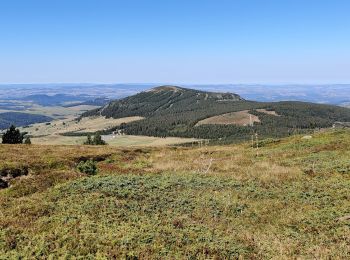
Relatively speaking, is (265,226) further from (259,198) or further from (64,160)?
(64,160)

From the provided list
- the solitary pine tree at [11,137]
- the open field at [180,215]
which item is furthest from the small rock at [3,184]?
the solitary pine tree at [11,137]

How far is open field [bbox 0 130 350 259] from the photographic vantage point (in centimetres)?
1324

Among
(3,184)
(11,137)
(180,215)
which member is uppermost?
(180,215)

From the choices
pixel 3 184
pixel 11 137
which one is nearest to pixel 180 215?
pixel 3 184

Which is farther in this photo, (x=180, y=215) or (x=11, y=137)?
(x=11, y=137)

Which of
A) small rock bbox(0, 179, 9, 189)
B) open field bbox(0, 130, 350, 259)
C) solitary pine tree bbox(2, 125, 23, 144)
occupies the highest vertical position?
open field bbox(0, 130, 350, 259)

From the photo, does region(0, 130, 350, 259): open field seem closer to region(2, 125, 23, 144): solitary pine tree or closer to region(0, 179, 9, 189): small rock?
region(0, 179, 9, 189): small rock

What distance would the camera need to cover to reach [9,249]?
1255 centimetres

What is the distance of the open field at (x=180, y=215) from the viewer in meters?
13.2

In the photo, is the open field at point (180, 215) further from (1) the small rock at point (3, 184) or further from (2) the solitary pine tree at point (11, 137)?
(2) the solitary pine tree at point (11, 137)

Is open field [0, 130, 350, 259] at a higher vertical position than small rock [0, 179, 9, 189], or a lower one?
higher

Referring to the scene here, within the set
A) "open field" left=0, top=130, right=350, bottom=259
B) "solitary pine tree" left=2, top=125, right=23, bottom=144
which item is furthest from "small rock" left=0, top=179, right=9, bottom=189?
"solitary pine tree" left=2, top=125, right=23, bottom=144

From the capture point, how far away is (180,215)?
58.2 feet

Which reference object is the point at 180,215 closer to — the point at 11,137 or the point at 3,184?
the point at 3,184
